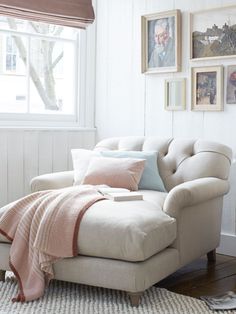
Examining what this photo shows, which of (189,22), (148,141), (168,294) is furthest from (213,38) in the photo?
(168,294)

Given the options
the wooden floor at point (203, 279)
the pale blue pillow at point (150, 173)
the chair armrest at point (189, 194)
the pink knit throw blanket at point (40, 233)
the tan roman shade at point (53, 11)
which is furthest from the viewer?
the tan roman shade at point (53, 11)

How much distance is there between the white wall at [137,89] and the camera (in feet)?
13.1

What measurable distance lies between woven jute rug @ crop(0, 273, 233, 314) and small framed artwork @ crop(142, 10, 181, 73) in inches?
72.3

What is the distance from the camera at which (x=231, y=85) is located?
391 centimetres

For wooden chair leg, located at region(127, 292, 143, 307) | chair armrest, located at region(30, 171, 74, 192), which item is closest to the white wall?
chair armrest, located at region(30, 171, 74, 192)

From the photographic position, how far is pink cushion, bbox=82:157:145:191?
3510 mm

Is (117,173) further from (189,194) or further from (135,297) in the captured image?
(135,297)

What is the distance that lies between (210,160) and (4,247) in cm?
138

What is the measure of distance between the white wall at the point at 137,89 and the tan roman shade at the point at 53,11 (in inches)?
10.5

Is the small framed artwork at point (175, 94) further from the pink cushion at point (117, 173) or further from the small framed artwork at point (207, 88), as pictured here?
the pink cushion at point (117, 173)

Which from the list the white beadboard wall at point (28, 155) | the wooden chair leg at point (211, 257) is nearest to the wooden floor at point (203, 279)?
the wooden chair leg at point (211, 257)

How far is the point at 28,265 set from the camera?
2.97m

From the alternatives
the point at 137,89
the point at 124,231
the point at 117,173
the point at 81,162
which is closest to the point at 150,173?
the point at 117,173

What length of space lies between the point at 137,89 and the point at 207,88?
655 mm
